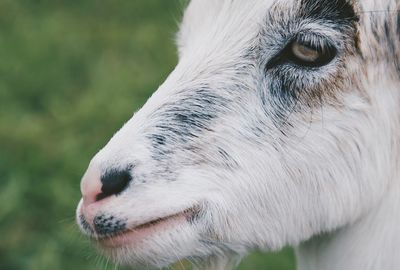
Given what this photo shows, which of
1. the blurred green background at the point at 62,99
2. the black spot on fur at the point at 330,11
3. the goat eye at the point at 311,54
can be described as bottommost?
the blurred green background at the point at 62,99

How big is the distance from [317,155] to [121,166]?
0.69m

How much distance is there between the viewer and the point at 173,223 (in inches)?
121

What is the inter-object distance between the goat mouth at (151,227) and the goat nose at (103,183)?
0.47 feet

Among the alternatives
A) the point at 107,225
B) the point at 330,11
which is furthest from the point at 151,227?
the point at 330,11

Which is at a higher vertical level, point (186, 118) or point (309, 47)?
point (309, 47)

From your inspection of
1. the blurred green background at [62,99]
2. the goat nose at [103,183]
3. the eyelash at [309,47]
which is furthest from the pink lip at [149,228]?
the eyelash at [309,47]

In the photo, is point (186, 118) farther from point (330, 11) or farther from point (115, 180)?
point (330, 11)

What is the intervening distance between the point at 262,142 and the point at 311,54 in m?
0.35

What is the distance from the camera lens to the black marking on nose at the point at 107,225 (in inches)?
119

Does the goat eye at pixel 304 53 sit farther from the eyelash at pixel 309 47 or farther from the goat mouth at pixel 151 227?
the goat mouth at pixel 151 227

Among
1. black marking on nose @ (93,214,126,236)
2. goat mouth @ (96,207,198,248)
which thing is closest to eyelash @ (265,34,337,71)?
goat mouth @ (96,207,198,248)

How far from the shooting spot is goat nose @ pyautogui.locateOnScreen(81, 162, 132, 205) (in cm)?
300

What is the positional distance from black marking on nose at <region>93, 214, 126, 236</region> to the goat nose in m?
0.07

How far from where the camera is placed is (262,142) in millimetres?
3154
